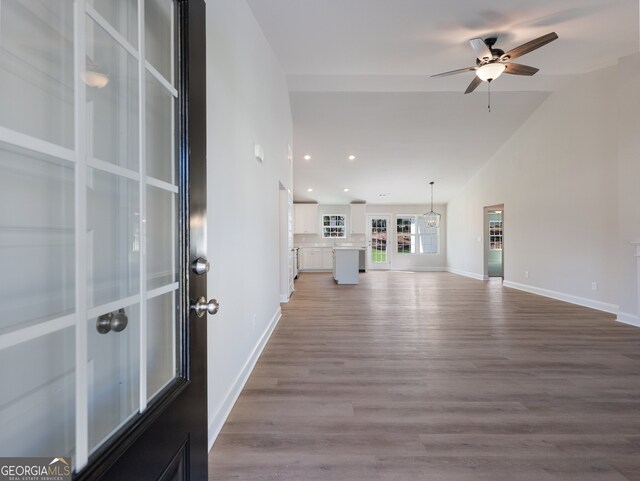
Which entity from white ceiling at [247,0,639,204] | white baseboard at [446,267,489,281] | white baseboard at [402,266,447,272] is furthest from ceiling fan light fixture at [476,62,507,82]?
white baseboard at [402,266,447,272]

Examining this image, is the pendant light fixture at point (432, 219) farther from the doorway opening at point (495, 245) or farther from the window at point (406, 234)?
the doorway opening at point (495, 245)

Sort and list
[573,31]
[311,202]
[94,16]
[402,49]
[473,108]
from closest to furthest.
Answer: [94,16]
[573,31]
[402,49]
[473,108]
[311,202]

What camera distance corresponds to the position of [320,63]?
13.1 feet

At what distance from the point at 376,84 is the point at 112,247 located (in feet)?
16.4

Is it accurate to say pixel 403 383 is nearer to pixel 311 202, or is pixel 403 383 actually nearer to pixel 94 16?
pixel 94 16

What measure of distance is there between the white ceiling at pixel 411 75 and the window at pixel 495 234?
1.59 m

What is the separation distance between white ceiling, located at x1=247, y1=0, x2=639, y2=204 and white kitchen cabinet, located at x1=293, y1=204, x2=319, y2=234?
47.2 inches

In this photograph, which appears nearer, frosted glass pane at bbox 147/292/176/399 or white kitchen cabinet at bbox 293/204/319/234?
frosted glass pane at bbox 147/292/176/399

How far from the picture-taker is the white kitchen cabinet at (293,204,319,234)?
1005cm

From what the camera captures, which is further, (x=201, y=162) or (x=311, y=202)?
(x=311, y=202)

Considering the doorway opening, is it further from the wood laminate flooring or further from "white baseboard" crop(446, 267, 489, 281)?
the wood laminate flooring

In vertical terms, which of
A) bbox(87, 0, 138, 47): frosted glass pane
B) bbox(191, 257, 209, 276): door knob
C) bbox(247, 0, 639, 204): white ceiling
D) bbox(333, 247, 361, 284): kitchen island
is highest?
bbox(247, 0, 639, 204): white ceiling

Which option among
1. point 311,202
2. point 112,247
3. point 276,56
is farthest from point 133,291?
point 311,202

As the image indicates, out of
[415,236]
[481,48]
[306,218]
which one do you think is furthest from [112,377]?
[415,236]
